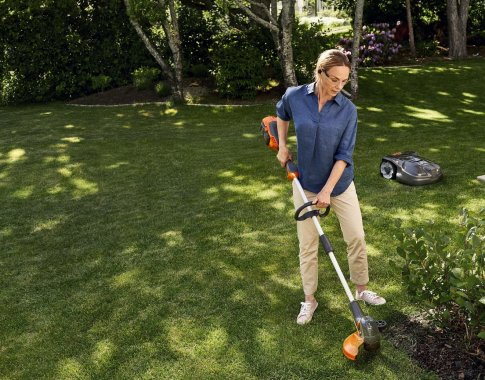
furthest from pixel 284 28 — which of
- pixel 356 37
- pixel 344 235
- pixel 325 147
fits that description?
pixel 325 147

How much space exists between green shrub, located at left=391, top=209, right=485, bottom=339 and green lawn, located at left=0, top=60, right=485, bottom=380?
55cm

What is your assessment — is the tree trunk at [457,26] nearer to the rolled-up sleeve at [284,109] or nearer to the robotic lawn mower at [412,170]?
the robotic lawn mower at [412,170]

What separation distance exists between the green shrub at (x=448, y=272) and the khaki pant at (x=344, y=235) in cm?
51

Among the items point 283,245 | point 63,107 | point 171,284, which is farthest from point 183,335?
point 63,107

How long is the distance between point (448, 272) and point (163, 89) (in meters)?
12.0

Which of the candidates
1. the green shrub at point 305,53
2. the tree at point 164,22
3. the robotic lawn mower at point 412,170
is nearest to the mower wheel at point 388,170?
the robotic lawn mower at point 412,170

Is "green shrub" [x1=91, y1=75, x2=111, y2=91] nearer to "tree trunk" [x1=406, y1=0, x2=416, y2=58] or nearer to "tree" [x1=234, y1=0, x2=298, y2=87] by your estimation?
"tree" [x1=234, y1=0, x2=298, y2=87]

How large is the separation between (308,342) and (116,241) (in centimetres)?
331

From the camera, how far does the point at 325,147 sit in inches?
169

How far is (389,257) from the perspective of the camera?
235 inches

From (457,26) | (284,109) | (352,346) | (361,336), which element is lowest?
(352,346)

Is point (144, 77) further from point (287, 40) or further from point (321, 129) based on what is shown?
point (321, 129)

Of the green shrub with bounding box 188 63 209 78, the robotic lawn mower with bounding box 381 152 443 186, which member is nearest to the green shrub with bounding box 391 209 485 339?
the robotic lawn mower with bounding box 381 152 443 186

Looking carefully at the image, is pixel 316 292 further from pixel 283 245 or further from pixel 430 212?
pixel 430 212
